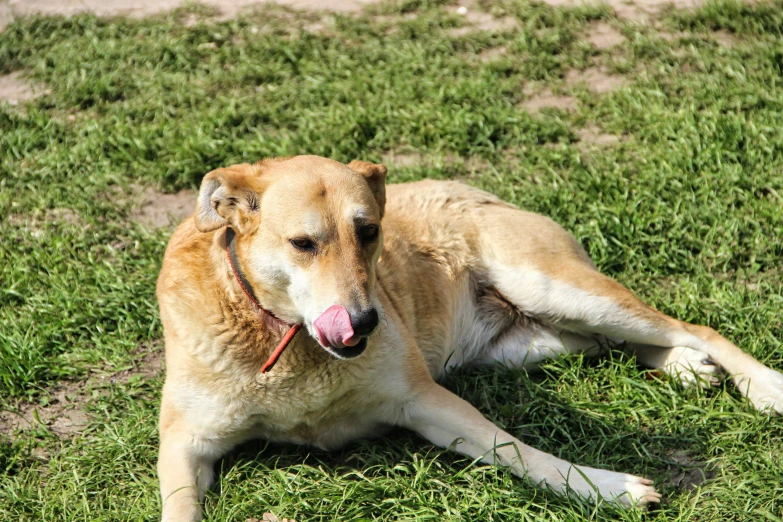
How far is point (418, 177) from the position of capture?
5.83 meters

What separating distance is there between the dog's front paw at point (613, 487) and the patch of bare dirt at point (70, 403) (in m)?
2.26

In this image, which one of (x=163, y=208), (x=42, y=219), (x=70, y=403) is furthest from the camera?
(x=163, y=208)

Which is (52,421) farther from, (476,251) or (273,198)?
(476,251)

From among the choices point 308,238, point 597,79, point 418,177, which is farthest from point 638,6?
point 308,238

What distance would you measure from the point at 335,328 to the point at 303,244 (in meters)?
0.37

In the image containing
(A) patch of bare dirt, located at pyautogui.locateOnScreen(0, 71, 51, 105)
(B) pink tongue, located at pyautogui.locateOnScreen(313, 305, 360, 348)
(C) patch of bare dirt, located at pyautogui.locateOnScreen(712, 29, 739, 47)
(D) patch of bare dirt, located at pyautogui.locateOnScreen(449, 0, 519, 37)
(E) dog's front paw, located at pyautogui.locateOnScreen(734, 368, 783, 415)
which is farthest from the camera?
(D) patch of bare dirt, located at pyautogui.locateOnScreen(449, 0, 519, 37)

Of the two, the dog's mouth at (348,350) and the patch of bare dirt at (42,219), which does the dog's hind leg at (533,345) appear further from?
the patch of bare dirt at (42,219)

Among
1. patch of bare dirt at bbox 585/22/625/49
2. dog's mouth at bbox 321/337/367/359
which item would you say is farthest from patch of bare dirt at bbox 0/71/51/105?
dog's mouth at bbox 321/337/367/359

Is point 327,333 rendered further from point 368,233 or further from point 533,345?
point 533,345

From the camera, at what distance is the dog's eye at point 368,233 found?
346 cm

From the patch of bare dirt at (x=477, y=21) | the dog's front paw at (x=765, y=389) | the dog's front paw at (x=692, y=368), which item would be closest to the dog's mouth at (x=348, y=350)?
the dog's front paw at (x=692, y=368)

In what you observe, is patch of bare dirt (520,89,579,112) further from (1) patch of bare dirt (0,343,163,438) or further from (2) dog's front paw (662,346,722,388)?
(1) patch of bare dirt (0,343,163,438)

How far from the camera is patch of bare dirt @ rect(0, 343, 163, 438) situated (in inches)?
167

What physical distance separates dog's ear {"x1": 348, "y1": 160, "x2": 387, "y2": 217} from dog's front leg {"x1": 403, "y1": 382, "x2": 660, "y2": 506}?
2.96 feet
